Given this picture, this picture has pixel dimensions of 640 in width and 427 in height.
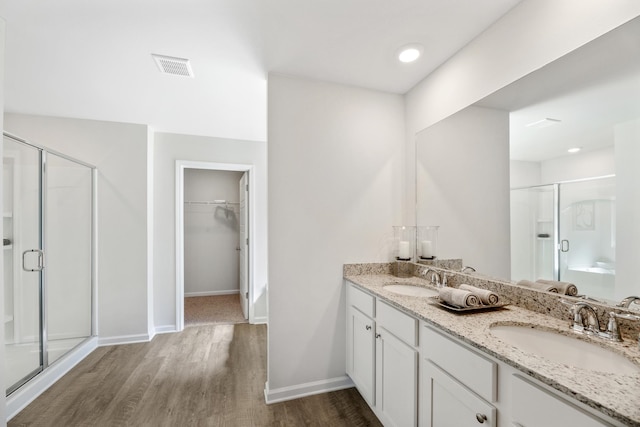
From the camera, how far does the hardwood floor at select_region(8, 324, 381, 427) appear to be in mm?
1840

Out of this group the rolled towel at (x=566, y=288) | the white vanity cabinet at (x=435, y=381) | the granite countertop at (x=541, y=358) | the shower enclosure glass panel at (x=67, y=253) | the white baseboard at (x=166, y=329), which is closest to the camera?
the granite countertop at (x=541, y=358)

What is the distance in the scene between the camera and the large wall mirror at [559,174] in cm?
108

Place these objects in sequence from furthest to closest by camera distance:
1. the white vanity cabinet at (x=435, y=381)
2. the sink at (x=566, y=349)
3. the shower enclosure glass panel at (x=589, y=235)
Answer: the shower enclosure glass panel at (x=589, y=235), the sink at (x=566, y=349), the white vanity cabinet at (x=435, y=381)

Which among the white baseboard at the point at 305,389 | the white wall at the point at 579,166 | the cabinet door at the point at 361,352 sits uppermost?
the white wall at the point at 579,166

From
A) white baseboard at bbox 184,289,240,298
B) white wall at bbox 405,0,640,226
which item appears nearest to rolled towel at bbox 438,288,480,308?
white wall at bbox 405,0,640,226

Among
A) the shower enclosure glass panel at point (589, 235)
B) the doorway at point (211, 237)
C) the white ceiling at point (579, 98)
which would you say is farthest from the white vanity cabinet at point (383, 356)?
the doorway at point (211, 237)

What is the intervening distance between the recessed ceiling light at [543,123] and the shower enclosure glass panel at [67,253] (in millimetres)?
3804

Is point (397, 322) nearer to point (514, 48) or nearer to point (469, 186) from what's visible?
point (469, 186)

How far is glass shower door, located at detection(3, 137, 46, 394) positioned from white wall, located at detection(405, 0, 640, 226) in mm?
3420

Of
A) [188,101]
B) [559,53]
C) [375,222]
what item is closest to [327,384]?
[375,222]

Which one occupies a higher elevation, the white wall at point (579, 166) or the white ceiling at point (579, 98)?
the white ceiling at point (579, 98)

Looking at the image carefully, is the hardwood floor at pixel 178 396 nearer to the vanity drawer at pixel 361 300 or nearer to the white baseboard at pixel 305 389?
the white baseboard at pixel 305 389

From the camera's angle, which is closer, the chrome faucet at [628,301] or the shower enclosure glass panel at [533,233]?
the chrome faucet at [628,301]

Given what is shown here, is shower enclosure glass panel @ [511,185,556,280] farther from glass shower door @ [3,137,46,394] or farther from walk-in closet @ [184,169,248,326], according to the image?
walk-in closet @ [184,169,248,326]
